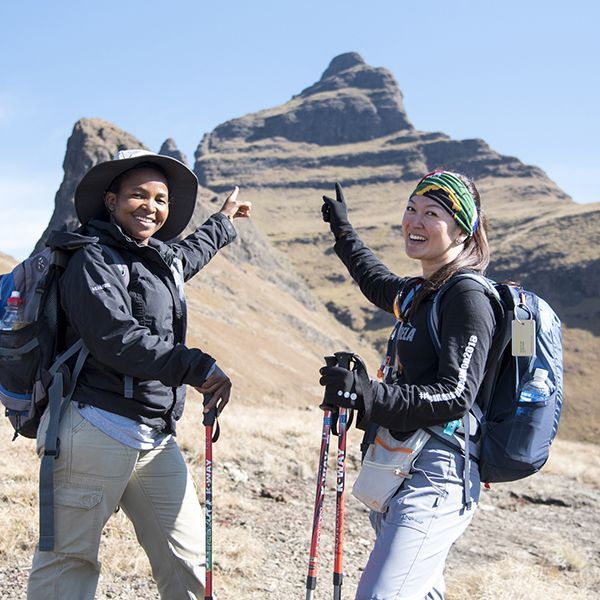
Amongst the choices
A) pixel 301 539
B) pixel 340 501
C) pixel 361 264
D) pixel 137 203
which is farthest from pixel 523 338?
pixel 301 539

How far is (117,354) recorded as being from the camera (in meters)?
3.00

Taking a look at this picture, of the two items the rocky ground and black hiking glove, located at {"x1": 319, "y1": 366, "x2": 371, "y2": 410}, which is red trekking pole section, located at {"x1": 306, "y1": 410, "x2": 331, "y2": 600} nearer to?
black hiking glove, located at {"x1": 319, "y1": 366, "x2": 371, "y2": 410}

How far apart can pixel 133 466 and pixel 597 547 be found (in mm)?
6450

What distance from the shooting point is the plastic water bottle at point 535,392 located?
2.96 m

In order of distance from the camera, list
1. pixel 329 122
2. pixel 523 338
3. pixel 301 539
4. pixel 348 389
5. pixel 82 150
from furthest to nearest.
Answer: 1. pixel 329 122
2. pixel 82 150
3. pixel 301 539
4. pixel 523 338
5. pixel 348 389

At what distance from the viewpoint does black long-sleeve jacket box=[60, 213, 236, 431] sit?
9.89 ft

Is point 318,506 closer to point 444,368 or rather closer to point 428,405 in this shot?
point 428,405

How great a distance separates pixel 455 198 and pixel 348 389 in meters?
1.06

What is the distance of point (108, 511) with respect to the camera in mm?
3174

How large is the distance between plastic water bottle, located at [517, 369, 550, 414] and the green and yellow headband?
0.74 m

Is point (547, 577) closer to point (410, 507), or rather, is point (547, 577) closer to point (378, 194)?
point (410, 507)

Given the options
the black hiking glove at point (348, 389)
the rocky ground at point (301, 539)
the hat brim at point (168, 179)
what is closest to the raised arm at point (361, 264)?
the hat brim at point (168, 179)

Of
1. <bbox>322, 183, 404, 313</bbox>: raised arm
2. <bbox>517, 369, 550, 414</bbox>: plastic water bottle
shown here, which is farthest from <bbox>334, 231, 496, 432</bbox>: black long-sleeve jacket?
<bbox>322, 183, 404, 313</bbox>: raised arm

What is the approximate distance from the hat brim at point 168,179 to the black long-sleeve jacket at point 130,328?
208 mm
